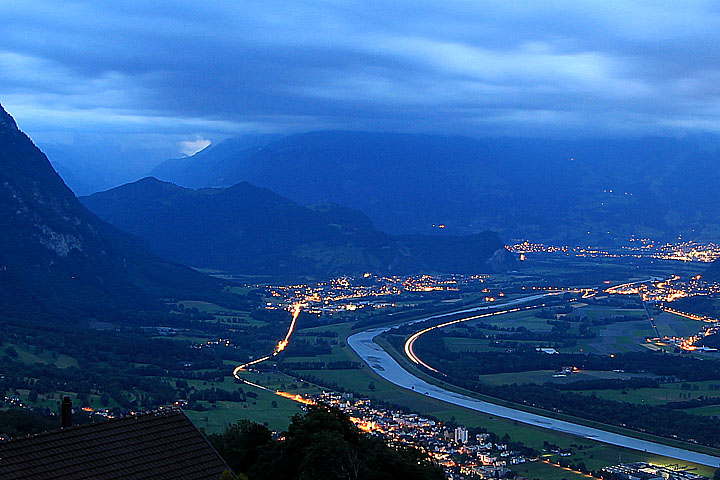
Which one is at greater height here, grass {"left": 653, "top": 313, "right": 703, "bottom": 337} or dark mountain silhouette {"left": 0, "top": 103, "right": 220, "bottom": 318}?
dark mountain silhouette {"left": 0, "top": 103, "right": 220, "bottom": 318}

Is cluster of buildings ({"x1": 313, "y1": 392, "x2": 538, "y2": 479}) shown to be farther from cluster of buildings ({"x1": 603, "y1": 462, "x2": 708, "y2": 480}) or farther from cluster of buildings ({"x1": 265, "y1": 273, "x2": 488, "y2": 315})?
cluster of buildings ({"x1": 265, "y1": 273, "x2": 488, "y2": 315})

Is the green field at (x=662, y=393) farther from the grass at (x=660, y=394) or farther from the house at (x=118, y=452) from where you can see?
the house at (x=118, y=452)

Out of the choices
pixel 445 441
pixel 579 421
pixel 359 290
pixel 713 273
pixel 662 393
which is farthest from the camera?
pixel 359 290

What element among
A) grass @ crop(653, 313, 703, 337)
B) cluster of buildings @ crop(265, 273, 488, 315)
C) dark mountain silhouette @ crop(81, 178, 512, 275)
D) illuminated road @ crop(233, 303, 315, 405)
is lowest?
grass @ crop(653, 313, 703, 337)

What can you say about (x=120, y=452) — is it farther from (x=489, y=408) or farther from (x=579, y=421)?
(x=489, y=408)

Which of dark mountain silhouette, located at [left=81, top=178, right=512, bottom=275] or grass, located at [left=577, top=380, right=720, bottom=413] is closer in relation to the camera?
grass, located at [left=577, top=380, right=720, bottom=413]

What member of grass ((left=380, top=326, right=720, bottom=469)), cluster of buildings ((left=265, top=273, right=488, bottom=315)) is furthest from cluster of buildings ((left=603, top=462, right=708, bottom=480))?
cluster of buildings ((left=265, top=273, right=488, bottom=315))

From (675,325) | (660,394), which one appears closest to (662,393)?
(660,394)

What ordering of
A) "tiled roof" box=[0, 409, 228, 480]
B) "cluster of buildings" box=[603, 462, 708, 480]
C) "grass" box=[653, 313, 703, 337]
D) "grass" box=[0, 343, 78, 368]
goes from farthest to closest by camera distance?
"grass" box=[653, 313, 703, 337] < "grass" box=[0, 343, 78, 368] < "cluster of buildings" box=[603, 462, 708, 480] < "tiled roof" box=[0, 409, 228, 480]
